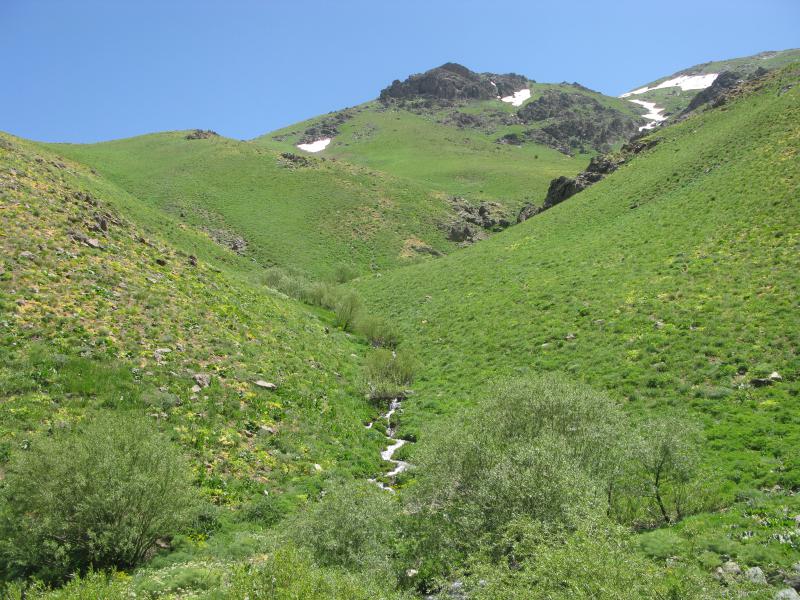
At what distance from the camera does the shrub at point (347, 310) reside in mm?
44312

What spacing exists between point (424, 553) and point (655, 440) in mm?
8448

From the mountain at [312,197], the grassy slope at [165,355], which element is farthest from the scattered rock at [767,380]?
the mountain at [312,197]

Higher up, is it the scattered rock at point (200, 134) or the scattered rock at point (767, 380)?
the scattered rock at point (200, 134)

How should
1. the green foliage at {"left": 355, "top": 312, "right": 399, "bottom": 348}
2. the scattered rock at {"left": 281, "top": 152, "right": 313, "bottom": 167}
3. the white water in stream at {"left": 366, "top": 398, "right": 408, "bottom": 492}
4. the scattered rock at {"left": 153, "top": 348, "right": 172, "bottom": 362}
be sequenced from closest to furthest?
1. the white water in stream at {"left": 366, "top": 398, "right": 408, "bottom": 492}
2. the scattered rock at {"left": 153, "top": 348, "right": 172, "bottom": 362}
3. the green foliage at {"left": 355, "top": 312, "right": 399, "bottom": 348}
4. the scattered rock at {"left": 281, "top": 152, "right": 313, "bottom": 167}

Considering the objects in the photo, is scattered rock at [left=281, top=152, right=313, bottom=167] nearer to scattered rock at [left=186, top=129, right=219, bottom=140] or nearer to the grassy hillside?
scattered rock at [left=186, top=129, right=219, bottom=140]

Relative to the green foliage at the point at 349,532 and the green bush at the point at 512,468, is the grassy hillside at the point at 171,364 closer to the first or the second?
the green foliage at the point at 349,532

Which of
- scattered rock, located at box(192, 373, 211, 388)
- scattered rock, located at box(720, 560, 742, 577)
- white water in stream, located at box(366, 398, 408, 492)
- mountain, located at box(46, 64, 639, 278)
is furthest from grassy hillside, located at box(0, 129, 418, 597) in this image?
mountain, located at box(46, 64, 639, 278)

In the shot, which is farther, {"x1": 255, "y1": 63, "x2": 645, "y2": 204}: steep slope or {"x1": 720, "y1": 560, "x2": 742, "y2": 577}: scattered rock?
{"x1": 255, "y1": 63, "x2": 645, "y2": 204}: steep slope

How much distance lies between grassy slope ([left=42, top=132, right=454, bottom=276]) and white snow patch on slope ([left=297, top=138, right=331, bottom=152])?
7646cm

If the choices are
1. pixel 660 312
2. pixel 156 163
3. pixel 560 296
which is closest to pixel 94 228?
pixel 560 296

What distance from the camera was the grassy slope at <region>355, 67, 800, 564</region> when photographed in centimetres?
1895

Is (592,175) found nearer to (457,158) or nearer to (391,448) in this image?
(391,448)

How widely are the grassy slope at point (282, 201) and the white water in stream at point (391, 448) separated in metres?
38.1

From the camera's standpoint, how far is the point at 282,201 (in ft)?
279
